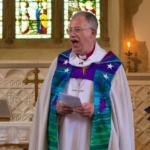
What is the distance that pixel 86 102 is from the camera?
9.89ft

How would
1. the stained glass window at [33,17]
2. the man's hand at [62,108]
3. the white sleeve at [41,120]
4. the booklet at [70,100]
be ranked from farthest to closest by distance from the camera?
the stained glass window at [33,17]
the white sleeve at [41,120]
the man's hand at [62,108]
the booklet at [70,100]

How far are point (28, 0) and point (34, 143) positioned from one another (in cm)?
552

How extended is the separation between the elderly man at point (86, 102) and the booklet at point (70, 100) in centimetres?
7

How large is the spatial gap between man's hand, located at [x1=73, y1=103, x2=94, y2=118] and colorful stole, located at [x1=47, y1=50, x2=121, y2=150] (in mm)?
76

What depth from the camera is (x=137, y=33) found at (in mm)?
7898

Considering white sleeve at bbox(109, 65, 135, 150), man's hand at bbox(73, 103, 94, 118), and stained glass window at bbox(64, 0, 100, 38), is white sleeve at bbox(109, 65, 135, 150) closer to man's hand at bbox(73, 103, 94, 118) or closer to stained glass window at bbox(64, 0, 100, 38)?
man's hand at bbox(73, 103, 94, 118)

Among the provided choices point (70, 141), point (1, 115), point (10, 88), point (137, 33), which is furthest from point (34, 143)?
point (137, 33)

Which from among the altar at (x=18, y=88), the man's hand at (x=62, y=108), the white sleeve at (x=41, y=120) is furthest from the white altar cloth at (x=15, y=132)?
the man's hand at (x=62, y=108)

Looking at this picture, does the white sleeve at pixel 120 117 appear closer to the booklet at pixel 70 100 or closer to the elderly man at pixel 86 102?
the elderly man at pixel 86 102

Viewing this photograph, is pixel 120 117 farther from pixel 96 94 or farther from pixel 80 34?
pixel 80 34

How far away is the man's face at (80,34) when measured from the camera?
9.87ft

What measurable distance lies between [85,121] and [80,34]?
0.60 meters

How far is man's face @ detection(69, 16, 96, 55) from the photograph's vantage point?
301cm

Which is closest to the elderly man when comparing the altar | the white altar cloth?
the white altar cloth
